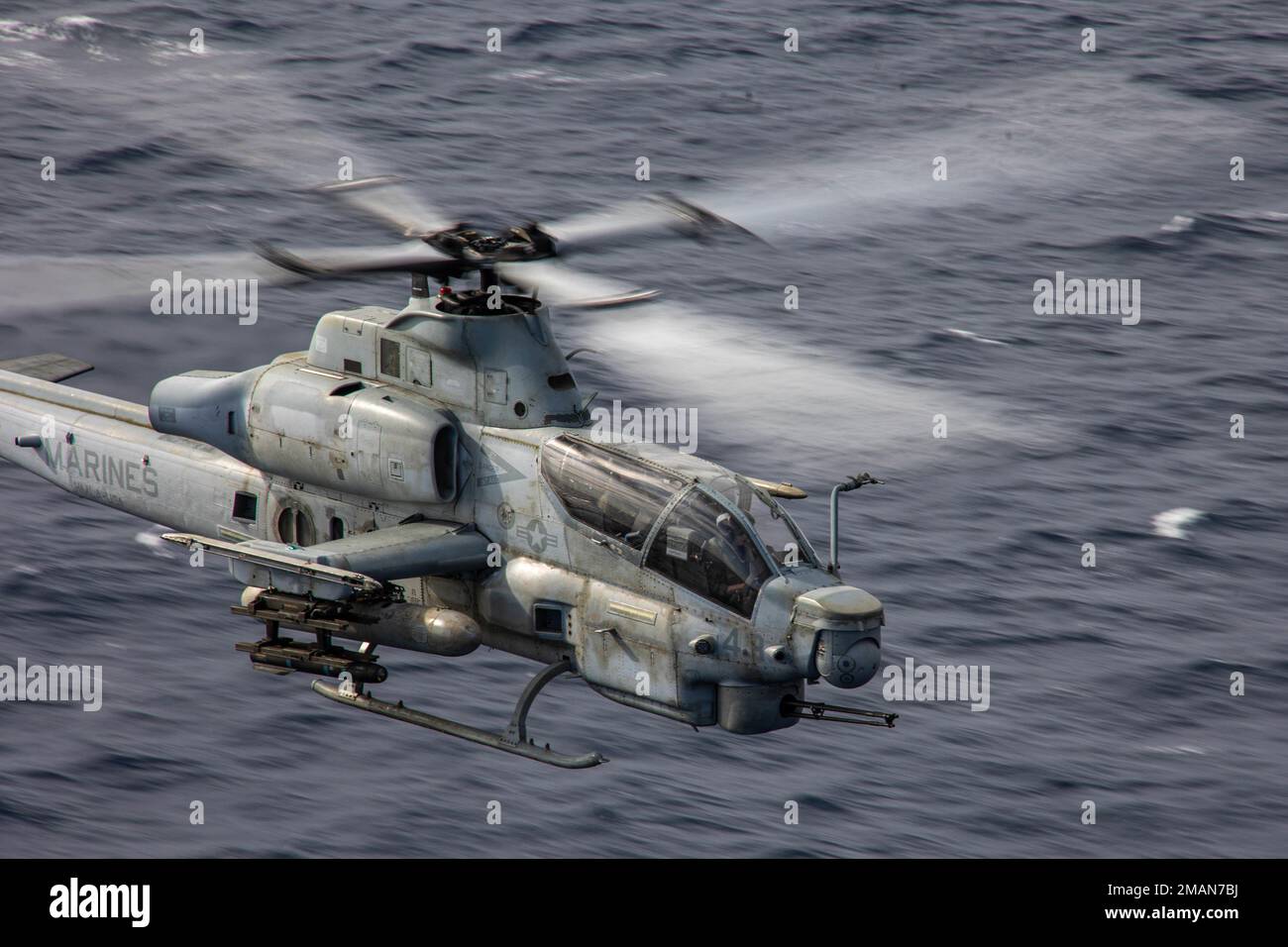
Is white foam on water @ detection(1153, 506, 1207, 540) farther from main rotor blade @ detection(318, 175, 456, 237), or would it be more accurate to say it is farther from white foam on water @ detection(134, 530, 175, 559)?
main rotor blade @ detection(318, 175, 456, 237)

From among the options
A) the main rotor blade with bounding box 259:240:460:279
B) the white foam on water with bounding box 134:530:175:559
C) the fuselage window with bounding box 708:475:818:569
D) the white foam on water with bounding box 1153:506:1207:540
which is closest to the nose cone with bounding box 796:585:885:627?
the fuselage window with bounding box 708:475:818:569

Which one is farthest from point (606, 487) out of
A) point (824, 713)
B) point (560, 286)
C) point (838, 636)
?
point (824, 713)

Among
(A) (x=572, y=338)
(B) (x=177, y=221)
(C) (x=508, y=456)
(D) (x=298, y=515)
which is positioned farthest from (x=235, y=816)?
(B) (x=177, y=221)

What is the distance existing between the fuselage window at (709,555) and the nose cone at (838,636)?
76cm

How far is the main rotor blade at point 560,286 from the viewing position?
997 inches

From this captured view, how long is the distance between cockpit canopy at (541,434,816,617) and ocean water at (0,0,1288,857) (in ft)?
8.60

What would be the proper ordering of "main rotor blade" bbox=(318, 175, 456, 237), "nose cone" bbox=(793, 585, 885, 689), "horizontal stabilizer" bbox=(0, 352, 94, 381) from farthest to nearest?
1. "horizontal stabilizer" bbox=(0, 352, 94, 381)
2. "main rotor blade" bbox=(318, 175, 456, 237)
3. "nose cone" bbox=(793, 585, 885, 689)

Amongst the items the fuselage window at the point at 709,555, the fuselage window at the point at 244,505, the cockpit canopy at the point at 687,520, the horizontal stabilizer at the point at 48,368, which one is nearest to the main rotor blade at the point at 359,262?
the cockpit canopy at the point at 687,520

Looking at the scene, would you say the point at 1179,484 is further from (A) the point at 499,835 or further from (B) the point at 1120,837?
(A) the point at 499,835

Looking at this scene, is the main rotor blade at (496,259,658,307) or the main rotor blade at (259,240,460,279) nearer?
the main rotor blade at (259,240,460,279)

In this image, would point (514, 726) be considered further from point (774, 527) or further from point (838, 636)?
point (838, 636)

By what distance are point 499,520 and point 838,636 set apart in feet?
17.3

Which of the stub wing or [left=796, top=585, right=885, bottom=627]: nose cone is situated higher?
the stub wing

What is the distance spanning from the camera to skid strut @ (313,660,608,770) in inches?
963
